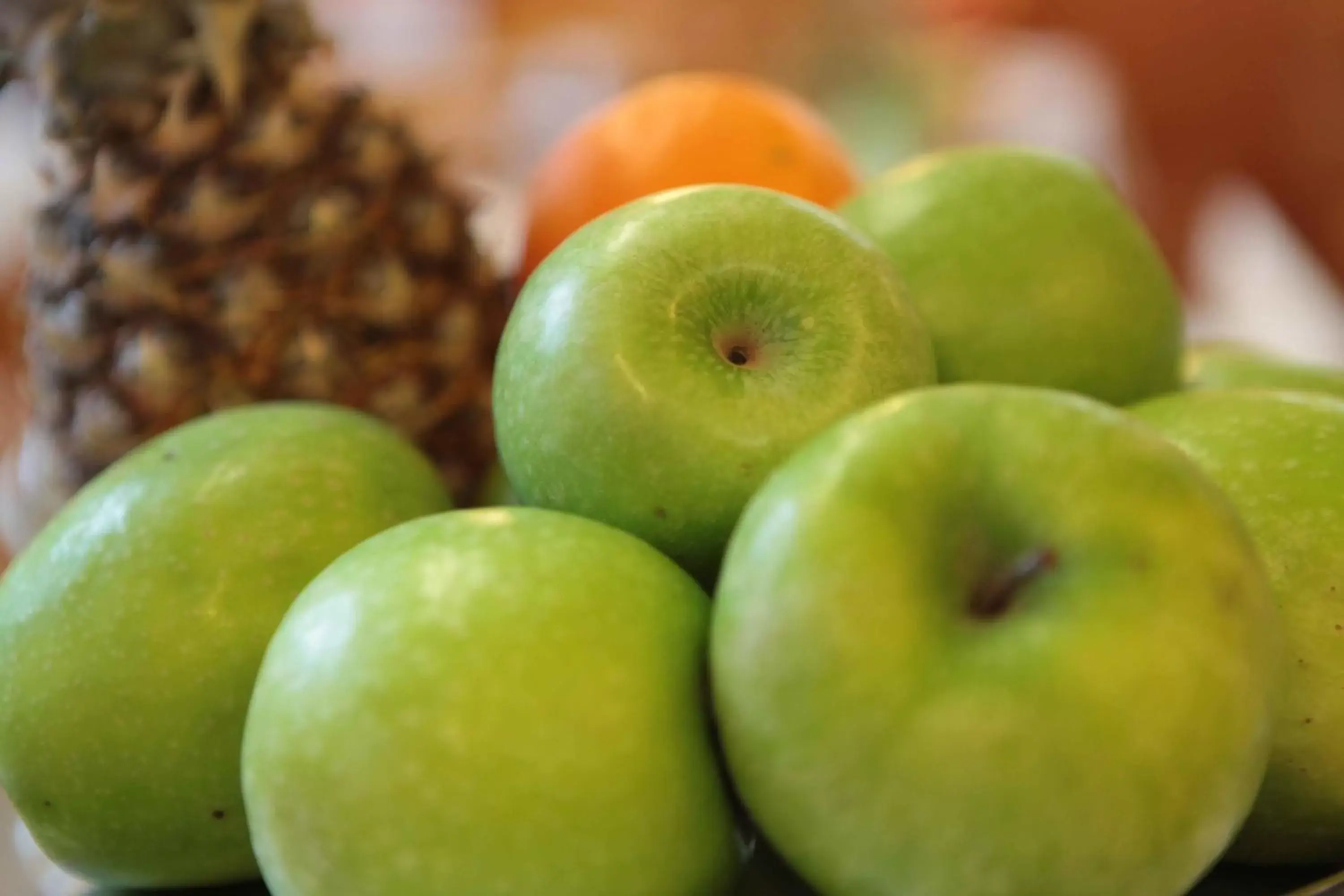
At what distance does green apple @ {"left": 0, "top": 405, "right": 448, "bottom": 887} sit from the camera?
53 centimetres

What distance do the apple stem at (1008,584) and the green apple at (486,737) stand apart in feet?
0.39

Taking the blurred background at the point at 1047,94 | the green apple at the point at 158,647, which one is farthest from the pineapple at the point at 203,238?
the blurred background at the point at 1047,94

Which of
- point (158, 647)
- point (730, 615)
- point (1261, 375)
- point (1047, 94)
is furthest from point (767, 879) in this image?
point (1047, 94)

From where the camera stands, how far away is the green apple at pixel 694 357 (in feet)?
1.61

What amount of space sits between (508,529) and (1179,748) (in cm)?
27

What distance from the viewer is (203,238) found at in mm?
817

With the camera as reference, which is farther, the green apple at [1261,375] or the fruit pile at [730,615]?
the green apple at [1261,375]

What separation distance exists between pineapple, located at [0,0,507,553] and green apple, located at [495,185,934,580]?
0.35 metres

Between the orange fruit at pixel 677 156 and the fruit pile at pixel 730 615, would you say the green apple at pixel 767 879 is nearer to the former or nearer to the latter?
the fruit pile at pixel 730 615

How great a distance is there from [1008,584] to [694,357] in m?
0.17

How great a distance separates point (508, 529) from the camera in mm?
480

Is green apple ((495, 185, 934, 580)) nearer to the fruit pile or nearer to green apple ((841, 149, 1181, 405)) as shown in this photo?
the fruit pile


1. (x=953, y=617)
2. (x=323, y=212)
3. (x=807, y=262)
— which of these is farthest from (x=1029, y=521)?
(x=323, y=212)

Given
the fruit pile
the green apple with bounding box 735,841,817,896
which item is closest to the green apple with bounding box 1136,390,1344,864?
the fruit pile
